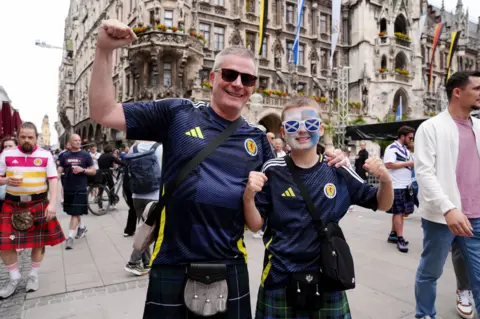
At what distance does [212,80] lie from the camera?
191 cm

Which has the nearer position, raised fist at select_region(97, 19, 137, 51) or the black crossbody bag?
raised fist at select_region(97, 19, 137, 51)

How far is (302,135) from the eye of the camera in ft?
6.56

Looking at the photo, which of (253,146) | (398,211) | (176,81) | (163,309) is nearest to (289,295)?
(163,309)

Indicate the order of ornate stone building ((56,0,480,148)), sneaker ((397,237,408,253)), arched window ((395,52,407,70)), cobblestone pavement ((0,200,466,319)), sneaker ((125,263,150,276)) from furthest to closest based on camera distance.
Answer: arched window ((395,52,407,70)) < ornate stone building ((56,0,480,148)) < sneaker ((397,237,408,253)) < sneaker ((125,263,150,276)) < cobblestone pavement ((0,200,466,319))

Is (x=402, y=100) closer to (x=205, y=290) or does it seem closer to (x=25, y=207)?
(x=25, y=207)

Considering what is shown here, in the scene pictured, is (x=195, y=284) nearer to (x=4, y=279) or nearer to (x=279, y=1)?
(x=4, y=279)

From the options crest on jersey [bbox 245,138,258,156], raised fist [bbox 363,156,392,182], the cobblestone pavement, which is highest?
crest on jersey [bbox 245,138,258,156]

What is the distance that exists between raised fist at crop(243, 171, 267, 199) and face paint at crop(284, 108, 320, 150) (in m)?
0.49

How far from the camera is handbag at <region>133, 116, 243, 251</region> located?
1.61 m

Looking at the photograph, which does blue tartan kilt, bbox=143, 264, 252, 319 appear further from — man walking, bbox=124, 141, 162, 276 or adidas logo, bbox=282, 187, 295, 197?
man walking, bbox=124, 141, 162, 276

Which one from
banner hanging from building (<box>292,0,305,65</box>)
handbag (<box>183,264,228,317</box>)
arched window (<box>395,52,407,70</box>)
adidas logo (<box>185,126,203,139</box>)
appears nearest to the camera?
handbag (<box>183,264,228,317</box>)

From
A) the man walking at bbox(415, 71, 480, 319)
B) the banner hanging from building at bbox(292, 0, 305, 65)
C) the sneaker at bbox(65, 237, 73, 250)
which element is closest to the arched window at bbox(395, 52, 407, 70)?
the banner hanging from building at bbox(292, 0, 305, 65)

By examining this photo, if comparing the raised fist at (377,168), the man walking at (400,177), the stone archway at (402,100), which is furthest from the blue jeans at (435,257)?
the stone archway at (402,100)

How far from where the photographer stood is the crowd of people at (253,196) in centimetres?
160
